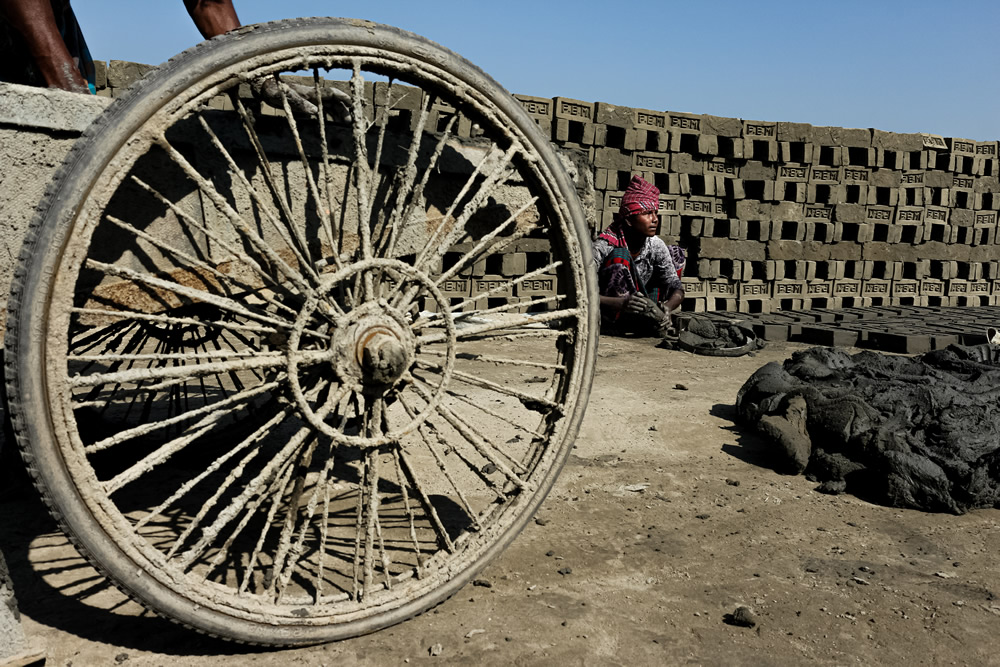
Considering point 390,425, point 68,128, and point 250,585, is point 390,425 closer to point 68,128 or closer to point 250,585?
point 250,585

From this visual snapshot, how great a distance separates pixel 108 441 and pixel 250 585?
0.86 m

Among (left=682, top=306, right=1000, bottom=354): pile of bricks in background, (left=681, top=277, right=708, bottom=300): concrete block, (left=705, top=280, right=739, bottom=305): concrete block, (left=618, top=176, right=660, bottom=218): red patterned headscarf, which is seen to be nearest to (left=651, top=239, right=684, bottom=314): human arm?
(left=618, top=176, right=660, bottom=218): red patterned headscarf

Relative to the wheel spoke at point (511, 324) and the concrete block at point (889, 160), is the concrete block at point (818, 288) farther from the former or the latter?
the wheel spoke at point (511, 324)

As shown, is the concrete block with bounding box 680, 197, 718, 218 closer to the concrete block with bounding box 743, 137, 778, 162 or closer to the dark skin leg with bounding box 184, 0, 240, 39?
the concrete block with bounding box 743, 137, 778, 162

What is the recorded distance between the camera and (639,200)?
26.2ft

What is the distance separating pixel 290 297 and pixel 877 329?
7.77 meters

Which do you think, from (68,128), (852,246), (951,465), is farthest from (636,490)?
(852,246)

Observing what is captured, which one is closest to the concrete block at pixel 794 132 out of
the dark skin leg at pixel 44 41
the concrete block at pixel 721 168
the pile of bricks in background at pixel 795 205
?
the pile of bricks in background at pixel 795 205

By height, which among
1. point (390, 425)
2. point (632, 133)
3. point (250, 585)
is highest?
point (632, 133)

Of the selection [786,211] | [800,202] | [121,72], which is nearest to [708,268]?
[786,211]

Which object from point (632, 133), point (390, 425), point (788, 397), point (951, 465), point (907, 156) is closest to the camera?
point (390, 425)

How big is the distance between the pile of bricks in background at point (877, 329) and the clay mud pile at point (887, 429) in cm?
307

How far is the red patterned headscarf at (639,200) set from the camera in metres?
→ 7.95

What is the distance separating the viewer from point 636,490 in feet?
11.7
